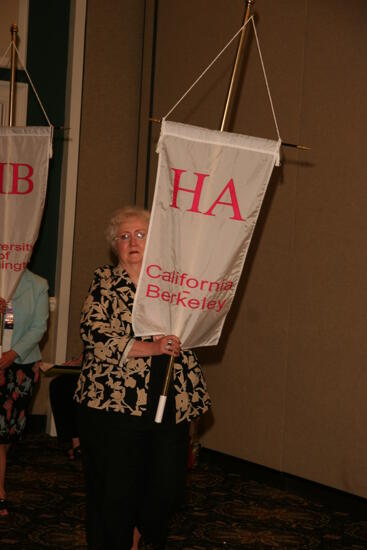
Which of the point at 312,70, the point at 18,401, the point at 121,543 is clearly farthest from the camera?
the point at 312,70

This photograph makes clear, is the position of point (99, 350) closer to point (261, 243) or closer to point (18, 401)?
point (18, 401)

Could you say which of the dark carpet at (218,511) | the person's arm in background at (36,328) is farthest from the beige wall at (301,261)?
the person's arm in background at (36,328)

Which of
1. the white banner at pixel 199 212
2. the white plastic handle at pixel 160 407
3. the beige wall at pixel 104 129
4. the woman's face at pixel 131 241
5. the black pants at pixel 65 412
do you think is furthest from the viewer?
the beige wall at pixel 104 129

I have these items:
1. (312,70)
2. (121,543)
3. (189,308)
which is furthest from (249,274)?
(121,543)

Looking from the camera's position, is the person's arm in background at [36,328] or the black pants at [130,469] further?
the person's arm in background at [36,328]

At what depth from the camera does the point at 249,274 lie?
5258 mm

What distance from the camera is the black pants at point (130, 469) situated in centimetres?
296

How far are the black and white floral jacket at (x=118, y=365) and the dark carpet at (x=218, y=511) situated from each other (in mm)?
984

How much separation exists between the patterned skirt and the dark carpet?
419 mm

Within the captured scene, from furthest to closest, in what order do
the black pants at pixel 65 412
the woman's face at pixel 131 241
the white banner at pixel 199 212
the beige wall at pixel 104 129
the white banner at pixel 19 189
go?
the beige wall at pixel 104 129, the black pants at pixel 65 412, the white banner at pixel 19 189, the woman's face at pixel 131 241, the white banner at pixel 199 212

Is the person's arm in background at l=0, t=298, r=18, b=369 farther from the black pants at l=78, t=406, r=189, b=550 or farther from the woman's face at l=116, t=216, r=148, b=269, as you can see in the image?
the black pants at l=78, t=406, r=189, b=550

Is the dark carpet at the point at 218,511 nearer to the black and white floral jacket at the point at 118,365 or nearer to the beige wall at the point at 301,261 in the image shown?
the beige wall at the point at 301,261

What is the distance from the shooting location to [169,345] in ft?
9.77

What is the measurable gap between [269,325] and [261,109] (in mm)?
1407
